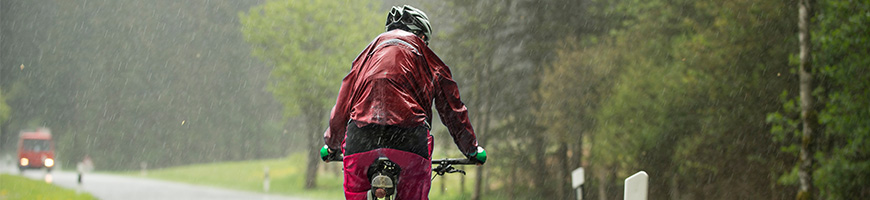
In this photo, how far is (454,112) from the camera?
344 centimetres

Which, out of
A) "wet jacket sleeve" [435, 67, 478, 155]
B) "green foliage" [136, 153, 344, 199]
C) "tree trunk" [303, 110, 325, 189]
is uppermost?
"wet jacket sleeve" [435, 67, 478, 155]

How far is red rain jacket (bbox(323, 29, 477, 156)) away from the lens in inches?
127

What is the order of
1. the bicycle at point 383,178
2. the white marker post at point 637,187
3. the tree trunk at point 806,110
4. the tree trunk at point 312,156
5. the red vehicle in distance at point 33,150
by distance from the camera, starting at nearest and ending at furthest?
the bicycle at point 383,178, the white marker post at point 637,187, the tree trunk at point 806,110, the tree trunk at point 312,156, the red vehicle in distance at point 33,150

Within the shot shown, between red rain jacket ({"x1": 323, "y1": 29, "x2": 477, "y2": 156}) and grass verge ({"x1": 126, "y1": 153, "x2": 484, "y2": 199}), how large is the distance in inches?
963

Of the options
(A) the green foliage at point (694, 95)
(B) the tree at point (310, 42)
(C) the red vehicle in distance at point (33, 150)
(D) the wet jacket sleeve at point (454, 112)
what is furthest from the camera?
(C) the red vehicle in distance at point (33, 150)

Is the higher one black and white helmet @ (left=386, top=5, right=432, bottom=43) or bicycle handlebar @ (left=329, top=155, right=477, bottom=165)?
black and white helmet @ (left=386, top=5, right=432, bottom=43)

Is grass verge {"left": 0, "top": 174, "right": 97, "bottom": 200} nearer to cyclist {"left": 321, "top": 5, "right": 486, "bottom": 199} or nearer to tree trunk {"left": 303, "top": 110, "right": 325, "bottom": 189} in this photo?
tree trunk {"left": 303, "top": 110, "right": 325, "bottom": 189}

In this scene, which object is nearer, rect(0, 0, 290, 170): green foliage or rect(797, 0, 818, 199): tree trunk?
rect(797, 0, 818, 199): tree trunk

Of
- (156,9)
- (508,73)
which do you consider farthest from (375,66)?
(156,9)

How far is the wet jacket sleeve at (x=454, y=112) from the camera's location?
3445mm

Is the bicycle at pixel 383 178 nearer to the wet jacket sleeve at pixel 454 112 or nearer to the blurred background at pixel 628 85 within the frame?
the wet jacket sleeve at pixel 454 112

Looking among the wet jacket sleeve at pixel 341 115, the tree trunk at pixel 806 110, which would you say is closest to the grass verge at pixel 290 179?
the tree trunk at pixel 806 110

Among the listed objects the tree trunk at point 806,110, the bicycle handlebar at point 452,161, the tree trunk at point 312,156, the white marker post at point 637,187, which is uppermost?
the bicycle handlebar at point 452,161

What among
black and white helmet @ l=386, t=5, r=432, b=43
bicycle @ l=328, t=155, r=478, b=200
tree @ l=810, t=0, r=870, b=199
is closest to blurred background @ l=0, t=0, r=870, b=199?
tree @ l=810, t=0, r=870, b=199
